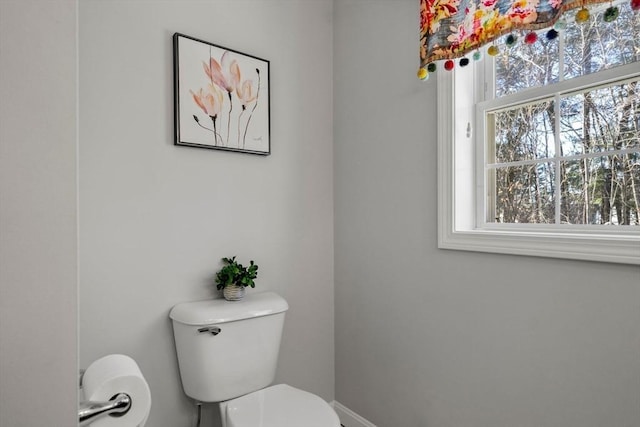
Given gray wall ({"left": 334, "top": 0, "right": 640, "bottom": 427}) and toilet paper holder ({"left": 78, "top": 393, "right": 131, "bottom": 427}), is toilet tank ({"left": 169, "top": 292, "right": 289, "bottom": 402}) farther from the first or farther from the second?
toilet paper holder ({"left": 78, "top": 393, "right": 131, "bottom": 427})

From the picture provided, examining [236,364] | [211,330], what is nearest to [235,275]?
[211,330]

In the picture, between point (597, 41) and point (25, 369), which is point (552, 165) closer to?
point (597, 41)

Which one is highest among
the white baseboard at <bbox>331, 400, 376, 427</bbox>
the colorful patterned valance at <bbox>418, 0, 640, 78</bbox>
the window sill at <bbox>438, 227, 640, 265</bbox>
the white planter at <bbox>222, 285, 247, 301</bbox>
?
the colorful patterned valance at <bbox>418, 0, 640, 78</bbox>

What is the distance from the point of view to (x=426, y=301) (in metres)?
1.46

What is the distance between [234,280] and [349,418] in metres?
0.97

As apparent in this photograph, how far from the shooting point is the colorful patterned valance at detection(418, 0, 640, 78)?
1017 millimetres

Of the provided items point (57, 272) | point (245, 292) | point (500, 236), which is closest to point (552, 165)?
point (500, 236)

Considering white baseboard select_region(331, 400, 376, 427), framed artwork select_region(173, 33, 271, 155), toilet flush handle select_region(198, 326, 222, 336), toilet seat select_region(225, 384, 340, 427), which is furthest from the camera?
white baseboard select_region(331, 400, 376, 427)

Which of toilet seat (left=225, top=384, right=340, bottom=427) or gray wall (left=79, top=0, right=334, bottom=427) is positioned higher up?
gray wall (left=79, top=0, right=334, bottom=427)

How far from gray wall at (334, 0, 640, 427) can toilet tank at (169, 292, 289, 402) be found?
1.73 feet

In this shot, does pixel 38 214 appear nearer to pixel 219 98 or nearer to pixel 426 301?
pixel 219 98

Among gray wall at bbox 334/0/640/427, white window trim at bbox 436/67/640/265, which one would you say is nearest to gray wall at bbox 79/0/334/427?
gray wall at bbox 334/0/640/427

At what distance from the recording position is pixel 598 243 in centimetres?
98

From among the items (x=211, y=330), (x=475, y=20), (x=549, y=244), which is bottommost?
(x=211, y=330)
